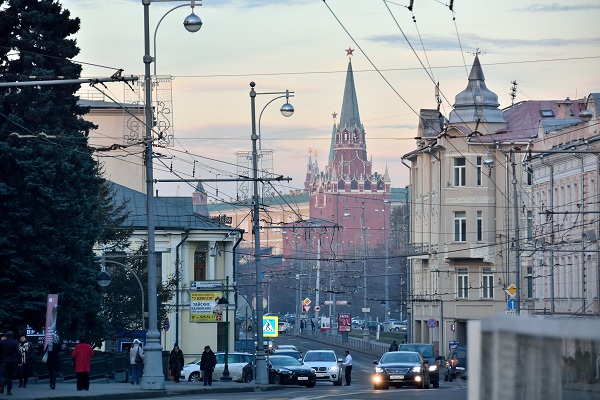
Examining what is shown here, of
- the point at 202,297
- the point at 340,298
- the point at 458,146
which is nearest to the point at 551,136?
the point at 458,146

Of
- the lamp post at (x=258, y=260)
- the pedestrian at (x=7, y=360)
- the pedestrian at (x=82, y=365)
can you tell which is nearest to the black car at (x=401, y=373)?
the lamp post at (x=258, y=260)

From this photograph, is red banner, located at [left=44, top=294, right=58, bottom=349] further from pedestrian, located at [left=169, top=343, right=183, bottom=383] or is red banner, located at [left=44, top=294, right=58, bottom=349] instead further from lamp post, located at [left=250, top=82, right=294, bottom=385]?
pedestrian, located at [left=169, top=343, right=183, bottom=383]

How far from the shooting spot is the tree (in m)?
37.3

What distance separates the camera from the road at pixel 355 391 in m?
30.1

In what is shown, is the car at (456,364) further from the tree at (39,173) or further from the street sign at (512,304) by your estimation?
the tree at (39,173)

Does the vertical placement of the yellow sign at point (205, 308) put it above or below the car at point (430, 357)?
above

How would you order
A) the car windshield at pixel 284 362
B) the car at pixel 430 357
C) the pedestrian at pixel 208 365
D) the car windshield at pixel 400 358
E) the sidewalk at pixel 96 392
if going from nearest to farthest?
the sidewalk at pixel 96 392 < the pedestrian at pixel 208 365 < the car windshield at pixel 400 358 < the car at pixel 430 357 < the car windshield at pixel 284 362

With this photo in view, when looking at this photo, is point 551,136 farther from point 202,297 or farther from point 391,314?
point 391,314

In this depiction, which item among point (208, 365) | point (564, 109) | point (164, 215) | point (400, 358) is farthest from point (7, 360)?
point (564, 109)

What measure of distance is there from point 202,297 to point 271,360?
6.14m

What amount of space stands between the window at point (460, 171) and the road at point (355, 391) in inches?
510

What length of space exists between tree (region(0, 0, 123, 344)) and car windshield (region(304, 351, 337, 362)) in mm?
13833

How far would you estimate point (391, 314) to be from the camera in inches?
7352

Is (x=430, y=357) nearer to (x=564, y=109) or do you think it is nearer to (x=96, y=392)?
(x=96, y=392)
